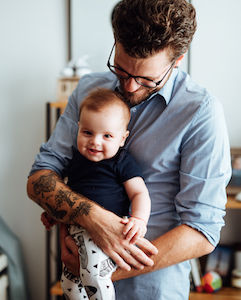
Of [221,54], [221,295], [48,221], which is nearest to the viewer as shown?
[48,221]

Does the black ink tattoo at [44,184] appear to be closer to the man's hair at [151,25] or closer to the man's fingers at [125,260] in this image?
the man's fingers at [125,260]

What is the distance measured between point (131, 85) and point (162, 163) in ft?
0.95

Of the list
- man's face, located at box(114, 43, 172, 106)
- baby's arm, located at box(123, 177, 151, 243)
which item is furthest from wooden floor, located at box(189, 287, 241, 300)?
man's face, located at box(114, 43, 172, 106)

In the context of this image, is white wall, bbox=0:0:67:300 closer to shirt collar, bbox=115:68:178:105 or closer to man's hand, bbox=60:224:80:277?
shirt collar, bbox=115:68:178:105

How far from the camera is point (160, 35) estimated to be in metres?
1.15

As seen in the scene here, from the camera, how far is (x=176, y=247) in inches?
47.9

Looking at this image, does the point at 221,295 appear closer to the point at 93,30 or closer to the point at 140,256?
the point at 140,256

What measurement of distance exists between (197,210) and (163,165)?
20 centimetres

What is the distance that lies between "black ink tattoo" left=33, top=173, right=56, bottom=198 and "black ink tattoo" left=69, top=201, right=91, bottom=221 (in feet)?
0.43

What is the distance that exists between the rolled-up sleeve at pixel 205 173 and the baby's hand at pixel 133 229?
0.51ft

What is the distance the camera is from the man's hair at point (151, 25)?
114 cm

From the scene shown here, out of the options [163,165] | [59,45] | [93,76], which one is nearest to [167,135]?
[163,165]

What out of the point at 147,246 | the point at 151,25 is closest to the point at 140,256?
the point at 147,246

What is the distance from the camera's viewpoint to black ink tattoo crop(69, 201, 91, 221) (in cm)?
122
